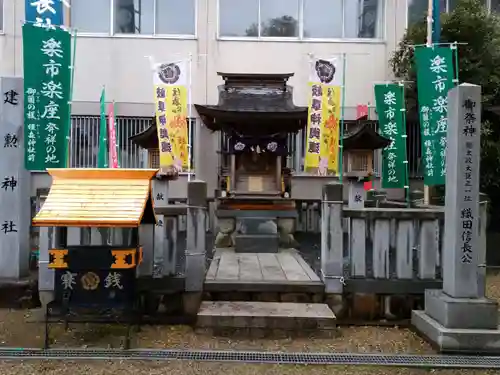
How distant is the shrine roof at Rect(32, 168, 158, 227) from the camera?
17.5 ft

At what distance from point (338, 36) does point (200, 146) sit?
594 cm

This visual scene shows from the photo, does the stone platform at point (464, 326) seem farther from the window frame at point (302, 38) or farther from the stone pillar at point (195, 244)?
the window frame at point (302, 38)

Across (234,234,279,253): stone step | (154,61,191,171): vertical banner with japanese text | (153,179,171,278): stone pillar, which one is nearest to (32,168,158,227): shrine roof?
(153,179,171,278): stone pillar

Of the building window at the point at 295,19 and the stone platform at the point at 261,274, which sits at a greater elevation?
the building window at the point at 295,19

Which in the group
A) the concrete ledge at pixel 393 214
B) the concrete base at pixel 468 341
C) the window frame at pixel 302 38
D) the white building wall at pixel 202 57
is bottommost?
the concrete base at pixel 468 341

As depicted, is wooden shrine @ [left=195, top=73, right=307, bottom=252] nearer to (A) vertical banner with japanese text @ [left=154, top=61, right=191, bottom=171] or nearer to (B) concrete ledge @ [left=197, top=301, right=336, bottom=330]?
(A) vertical banner with japanese text @ [left=154, top=61, right=191, bottom=171]

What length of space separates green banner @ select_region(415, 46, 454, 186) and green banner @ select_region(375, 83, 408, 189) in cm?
199

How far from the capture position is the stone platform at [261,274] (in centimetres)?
700

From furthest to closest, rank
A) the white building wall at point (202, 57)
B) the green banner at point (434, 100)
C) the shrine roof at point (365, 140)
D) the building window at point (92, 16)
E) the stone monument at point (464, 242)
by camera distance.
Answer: the building window at point (92, 16) < the white building wall at point (202, 57) < the shrine roof at point (365, 140) < the green banner at point (434, 100) < the stone monument at point (464, 242)

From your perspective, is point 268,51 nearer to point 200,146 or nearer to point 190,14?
point 190,14

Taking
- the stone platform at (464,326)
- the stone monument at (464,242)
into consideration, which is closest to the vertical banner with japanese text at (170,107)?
the stone monument at (464,242)

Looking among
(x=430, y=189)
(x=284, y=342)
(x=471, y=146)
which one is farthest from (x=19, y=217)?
(x=430, y=189)

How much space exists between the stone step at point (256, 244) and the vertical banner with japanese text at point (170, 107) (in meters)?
2.72

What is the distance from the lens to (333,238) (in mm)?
6930
